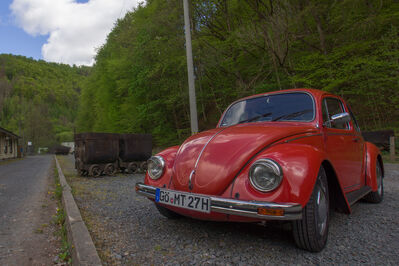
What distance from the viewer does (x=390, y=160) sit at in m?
9.41

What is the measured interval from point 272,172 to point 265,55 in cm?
1229

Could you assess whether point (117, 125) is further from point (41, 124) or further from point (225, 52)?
point (41, 124)

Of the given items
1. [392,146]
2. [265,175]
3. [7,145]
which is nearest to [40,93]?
[7,145]

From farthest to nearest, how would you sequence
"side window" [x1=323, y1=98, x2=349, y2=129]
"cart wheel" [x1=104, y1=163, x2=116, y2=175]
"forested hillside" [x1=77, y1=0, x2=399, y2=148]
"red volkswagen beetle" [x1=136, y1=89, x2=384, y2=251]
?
"forested hillside" [x1=77, y1=0, x2=399, y2=148] → "cart wheel" [x1=104, y1=163, x2=116, y2=175] → "side window" [x1=323, y1=98, x2=349, y2=129] → "red volkswagen beetle" [x1=136, y1=89, x2=384, y2=251]

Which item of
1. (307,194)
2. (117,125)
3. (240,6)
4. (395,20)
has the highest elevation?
(240,6)

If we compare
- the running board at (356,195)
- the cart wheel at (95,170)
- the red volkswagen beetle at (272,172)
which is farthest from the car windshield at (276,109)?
the cart wheel at (95,170)

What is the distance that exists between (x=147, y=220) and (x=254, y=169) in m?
1.89

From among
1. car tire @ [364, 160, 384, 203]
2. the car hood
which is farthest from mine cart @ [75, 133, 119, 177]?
car tire @ [364, 160, 384, 203]

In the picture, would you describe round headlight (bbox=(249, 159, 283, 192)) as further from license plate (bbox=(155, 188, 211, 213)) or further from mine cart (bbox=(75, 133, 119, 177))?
mine cart (bbox=(75, 133, 119, 177))

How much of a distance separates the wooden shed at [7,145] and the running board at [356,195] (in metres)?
31.9

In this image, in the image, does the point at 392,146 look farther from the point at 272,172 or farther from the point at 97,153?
the point at 97,153

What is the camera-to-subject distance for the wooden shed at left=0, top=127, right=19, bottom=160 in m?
28.3

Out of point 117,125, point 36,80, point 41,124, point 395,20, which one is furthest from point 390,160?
point 36,80

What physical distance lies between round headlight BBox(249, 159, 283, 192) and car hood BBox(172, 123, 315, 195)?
17 centimetres
